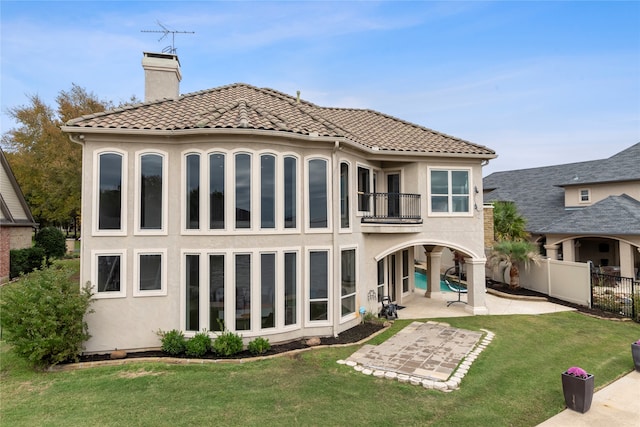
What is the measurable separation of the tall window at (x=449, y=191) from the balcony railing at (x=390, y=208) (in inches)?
36.0

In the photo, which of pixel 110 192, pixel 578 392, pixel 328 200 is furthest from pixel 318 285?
pixel 110 192

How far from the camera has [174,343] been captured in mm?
9266

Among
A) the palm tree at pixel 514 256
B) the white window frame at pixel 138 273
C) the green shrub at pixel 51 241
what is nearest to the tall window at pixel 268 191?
the white window frame at pixel 138 273

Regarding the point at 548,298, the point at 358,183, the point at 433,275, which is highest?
the point at 358,183

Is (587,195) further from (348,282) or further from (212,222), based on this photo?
(212,222)

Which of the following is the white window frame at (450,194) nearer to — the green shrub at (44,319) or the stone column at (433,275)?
the stone column at (433,275)

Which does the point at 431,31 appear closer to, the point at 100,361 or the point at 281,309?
the point at 281,309

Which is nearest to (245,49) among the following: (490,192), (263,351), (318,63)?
(318,63)

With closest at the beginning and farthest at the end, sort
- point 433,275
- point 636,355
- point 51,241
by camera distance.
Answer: point 636,355 < point 433,275 < point 51,241

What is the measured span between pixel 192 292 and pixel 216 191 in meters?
3.09

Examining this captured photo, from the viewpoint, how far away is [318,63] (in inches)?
850

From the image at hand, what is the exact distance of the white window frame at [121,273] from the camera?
9.46 meters

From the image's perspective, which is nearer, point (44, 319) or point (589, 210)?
point (44, 319)

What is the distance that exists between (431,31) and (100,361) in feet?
63.4
